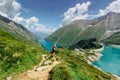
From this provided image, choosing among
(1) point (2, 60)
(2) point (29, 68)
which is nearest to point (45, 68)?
(2) point (29, 68)

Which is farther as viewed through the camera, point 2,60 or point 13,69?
point 2,60

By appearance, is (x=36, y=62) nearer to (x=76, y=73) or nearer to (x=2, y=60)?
(x=2, y=60)

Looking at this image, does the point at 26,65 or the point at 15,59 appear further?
the point at 15,59

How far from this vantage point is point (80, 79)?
25000 mm

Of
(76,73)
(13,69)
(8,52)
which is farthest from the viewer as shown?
(8,52)

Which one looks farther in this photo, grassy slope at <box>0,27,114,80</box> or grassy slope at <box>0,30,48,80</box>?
grassy slope at <box>0,30,48,80</box>

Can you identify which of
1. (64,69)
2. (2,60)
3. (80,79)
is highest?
(2,60)

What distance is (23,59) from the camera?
31719 mm

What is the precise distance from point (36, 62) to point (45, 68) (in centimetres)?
528

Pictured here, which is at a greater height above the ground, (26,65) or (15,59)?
(15,59)

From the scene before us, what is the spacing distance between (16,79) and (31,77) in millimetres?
2432

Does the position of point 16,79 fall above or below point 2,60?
below

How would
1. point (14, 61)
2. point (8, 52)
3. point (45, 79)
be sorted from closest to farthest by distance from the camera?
1. point (45, 79)
2. point (14, 61)
3. point (8, 52)

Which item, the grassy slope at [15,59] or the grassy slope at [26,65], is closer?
the grassy slope at [26,65]
